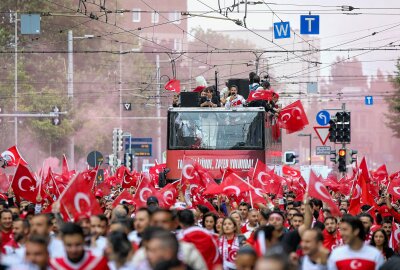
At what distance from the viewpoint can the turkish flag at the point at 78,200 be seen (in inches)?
529

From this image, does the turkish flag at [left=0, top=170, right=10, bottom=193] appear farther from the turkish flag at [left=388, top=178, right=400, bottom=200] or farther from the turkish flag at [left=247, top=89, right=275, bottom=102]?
the turkish flag at [left=388, top=178, right=400, bottom=200]

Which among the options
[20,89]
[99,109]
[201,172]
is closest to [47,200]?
[201,172]

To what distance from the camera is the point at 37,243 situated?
988 centimetres

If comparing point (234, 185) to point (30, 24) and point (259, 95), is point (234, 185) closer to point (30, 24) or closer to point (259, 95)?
point (259, 95)

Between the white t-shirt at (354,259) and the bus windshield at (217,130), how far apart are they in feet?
57.1

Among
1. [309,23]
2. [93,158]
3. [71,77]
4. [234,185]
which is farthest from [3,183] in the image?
[71,77]

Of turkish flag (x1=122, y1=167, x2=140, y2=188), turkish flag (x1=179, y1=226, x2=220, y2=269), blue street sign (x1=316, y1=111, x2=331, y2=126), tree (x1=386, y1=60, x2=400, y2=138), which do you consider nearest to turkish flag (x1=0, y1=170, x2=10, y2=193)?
turkish flag (x1=122, y1=167, x2=140, y2=188)

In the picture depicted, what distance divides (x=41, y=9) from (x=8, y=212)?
58.1 metres

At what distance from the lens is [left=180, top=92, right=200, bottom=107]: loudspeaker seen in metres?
29.5

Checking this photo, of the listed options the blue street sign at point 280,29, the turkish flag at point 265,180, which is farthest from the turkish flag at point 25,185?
the blue street sign at point 280,29

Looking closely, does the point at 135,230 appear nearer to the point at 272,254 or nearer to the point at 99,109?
the point at 272,254

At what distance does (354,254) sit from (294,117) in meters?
19.1

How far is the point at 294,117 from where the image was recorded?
3069 centimetres

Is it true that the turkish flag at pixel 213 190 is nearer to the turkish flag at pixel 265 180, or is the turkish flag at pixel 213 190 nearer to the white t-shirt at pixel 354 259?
the turkish flag at pixel 265 180
